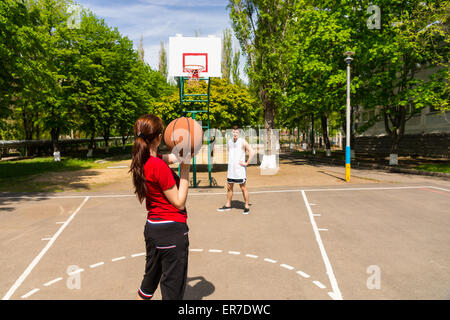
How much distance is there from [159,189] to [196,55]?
1126 cm

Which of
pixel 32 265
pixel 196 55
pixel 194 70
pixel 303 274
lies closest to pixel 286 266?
pixel 303 274

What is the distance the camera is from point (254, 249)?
5723mm

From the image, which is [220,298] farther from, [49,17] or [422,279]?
[49,17]

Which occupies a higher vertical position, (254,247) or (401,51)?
(401,51)

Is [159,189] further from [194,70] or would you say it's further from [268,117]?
[268,117]

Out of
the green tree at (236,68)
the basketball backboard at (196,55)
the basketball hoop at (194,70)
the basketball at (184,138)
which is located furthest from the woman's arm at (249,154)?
the green tree at (236,68)

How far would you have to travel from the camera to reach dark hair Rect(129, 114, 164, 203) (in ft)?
8.48

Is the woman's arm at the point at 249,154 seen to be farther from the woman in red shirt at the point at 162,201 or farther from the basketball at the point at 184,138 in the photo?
the woman in red shirt at the point at 162,201

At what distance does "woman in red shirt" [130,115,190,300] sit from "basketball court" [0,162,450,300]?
1442mm

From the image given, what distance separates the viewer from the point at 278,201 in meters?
10.2

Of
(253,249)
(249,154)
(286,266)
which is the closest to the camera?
(286,266)

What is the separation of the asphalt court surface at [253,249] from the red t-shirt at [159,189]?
173 centimetres

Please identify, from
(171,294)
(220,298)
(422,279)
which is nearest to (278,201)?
(422,279)

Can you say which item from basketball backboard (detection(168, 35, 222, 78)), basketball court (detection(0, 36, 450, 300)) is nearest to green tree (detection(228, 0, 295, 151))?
basketball backboard (detection(168, 35, 222, 78))
